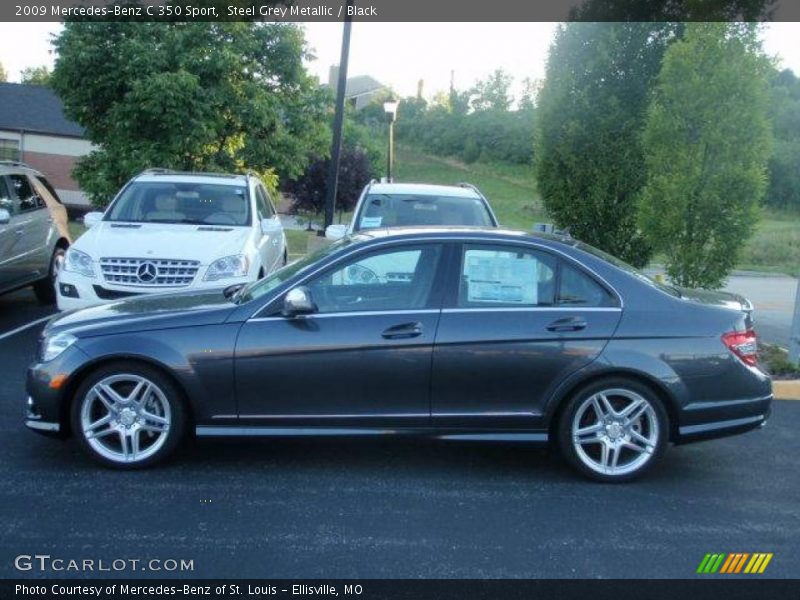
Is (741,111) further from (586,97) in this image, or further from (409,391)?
(409,391)

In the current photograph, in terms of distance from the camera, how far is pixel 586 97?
12.6 meters

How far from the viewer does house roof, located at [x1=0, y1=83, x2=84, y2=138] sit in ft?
119

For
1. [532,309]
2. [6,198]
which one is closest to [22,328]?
[6,198]

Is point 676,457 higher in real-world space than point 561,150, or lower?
lower

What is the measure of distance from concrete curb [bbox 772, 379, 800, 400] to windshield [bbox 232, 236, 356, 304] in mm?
4182

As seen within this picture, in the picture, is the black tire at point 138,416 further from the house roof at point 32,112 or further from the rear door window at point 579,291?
the house roof at point 32,112

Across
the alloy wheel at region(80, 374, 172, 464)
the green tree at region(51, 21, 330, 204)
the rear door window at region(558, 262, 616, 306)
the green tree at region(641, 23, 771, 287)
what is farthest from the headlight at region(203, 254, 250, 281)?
the green tree at region(51, 21, 330, 204)

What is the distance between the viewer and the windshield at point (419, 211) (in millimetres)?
10344

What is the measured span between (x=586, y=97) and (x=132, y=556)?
987cm

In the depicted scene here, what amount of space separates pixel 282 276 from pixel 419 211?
4579 millimetres

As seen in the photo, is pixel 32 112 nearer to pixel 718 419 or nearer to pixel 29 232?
pixel 29 232

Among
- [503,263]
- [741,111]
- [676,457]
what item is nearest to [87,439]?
[503,263]

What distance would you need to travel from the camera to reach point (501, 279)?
578 cm

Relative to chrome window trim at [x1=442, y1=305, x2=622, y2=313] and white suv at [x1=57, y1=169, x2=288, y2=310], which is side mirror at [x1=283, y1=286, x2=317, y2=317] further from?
white suv at [x1=57, y1=169, x2=288, y2=310]
